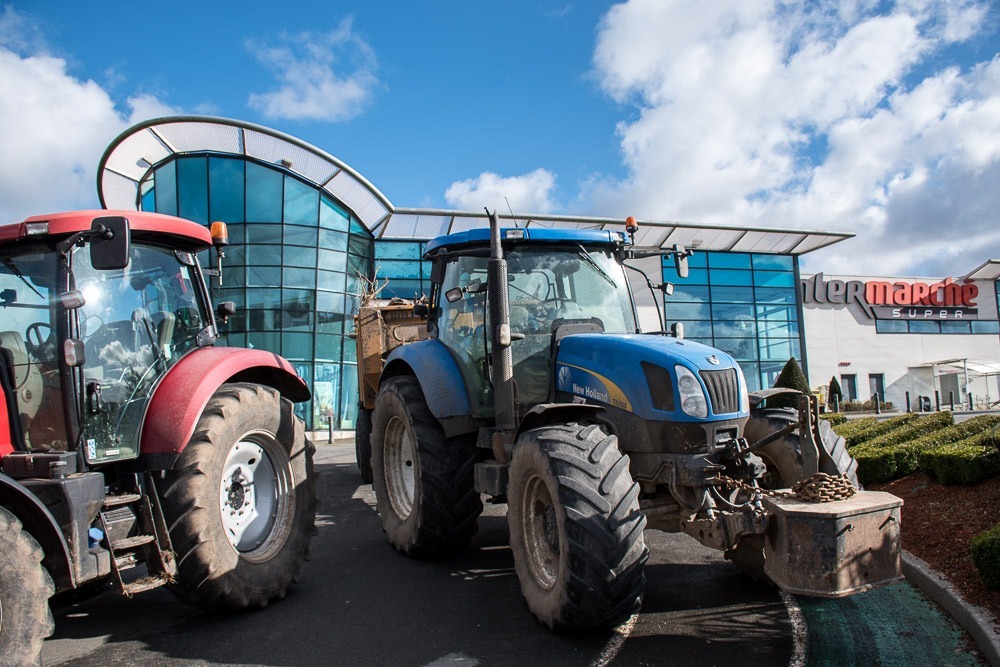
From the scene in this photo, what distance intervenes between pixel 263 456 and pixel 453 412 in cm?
147

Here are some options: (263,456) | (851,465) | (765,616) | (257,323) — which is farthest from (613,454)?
(257,323)

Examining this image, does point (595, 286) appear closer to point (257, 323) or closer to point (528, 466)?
point (528, 466)

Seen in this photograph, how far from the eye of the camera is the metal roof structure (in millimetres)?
23484

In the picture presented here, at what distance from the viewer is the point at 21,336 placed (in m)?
4.07

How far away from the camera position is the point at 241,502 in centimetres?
505

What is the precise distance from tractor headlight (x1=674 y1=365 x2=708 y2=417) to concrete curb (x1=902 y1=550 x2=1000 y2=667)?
5.90 ft

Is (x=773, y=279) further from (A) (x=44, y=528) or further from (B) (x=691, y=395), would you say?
(A) (x=44, y=528)

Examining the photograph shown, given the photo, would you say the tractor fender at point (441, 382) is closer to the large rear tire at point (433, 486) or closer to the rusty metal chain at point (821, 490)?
the large rear tire at point (433, 486)

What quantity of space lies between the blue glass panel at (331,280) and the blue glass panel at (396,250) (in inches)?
100

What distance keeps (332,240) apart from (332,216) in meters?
0.92

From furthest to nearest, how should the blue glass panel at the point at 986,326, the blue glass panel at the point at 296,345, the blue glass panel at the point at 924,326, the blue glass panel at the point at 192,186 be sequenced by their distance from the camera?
the blue glass panel at the point at 986,326, the blue glass panel at the point at 924,326, the blue glass panel at the point at 296,345, the blue glass panel at the point at 192,186

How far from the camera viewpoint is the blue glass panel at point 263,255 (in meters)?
25.2

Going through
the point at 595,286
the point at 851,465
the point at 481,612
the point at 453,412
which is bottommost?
the point at 481,612

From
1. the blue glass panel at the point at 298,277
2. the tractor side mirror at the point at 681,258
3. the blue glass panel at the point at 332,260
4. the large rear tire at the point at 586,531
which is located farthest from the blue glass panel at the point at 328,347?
the large rear tire at the point at 586,531
